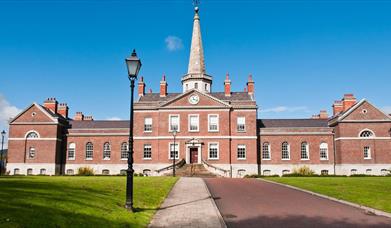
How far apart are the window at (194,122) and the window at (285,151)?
12057mm

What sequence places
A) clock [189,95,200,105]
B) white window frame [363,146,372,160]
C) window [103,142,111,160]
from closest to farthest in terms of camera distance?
white window frame [363,146,372,160]
clock [189,95,200,105]
window [103,142,111,160]

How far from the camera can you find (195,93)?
47.1 meters

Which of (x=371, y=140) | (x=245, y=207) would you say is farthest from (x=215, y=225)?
(x=371, y=140)

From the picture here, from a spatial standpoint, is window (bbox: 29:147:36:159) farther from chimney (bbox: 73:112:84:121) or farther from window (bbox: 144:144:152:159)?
window (bbox: 144:144:152:159)

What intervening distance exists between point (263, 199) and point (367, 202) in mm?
Answer: 4596

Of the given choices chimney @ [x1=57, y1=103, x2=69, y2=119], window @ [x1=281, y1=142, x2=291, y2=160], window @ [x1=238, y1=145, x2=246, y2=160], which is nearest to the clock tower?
window @ [x1=238, y1=145, x2=246, y2=160]

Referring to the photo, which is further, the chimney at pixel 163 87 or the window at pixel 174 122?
the chimney at pixel 163 87

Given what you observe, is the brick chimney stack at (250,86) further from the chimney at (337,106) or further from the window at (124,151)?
the window at (124,151)

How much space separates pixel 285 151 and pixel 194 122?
1306 cm

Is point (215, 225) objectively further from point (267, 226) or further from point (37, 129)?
point (37, 129)

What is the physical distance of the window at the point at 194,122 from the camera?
46.7 m

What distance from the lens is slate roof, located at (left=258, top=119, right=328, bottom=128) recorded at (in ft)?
164

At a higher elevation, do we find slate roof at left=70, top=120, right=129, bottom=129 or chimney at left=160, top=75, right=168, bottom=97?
chimney at left=160, top=75, right=168, bottom=97

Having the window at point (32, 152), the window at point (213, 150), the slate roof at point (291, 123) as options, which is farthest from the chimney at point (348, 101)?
the window at point (32, 152)
